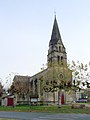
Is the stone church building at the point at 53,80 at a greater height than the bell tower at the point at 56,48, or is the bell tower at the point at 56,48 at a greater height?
Answer: the bell tower at the point at 56,48

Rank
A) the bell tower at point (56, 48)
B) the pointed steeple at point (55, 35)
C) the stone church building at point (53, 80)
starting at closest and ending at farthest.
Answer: the stone church building at point (53, 80)
the bell tower at point (56, 48)
the pointed steeple at point (55, 35)

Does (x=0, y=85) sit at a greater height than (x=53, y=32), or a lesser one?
lesser

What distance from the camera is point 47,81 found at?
61.4 metres

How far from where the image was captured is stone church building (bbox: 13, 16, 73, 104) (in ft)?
178

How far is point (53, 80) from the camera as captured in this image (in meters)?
57.3

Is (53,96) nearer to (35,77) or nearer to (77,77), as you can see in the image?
(35,77)

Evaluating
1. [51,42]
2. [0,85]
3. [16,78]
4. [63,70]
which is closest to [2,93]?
[0,85]

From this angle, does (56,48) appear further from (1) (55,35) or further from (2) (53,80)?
(2) (53,80)

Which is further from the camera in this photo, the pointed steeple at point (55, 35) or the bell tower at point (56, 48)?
the pointed steeple at point (55, 35)

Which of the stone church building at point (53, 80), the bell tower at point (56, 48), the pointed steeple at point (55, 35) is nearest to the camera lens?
the stone church building at point (53, 80)

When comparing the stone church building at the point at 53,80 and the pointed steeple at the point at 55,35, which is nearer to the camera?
the stone church building at the point at 53,80

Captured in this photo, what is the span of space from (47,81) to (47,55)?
2951 centimetres

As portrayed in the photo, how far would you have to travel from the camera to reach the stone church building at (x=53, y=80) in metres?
54.3

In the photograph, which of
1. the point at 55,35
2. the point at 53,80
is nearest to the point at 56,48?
the point at 55,35
